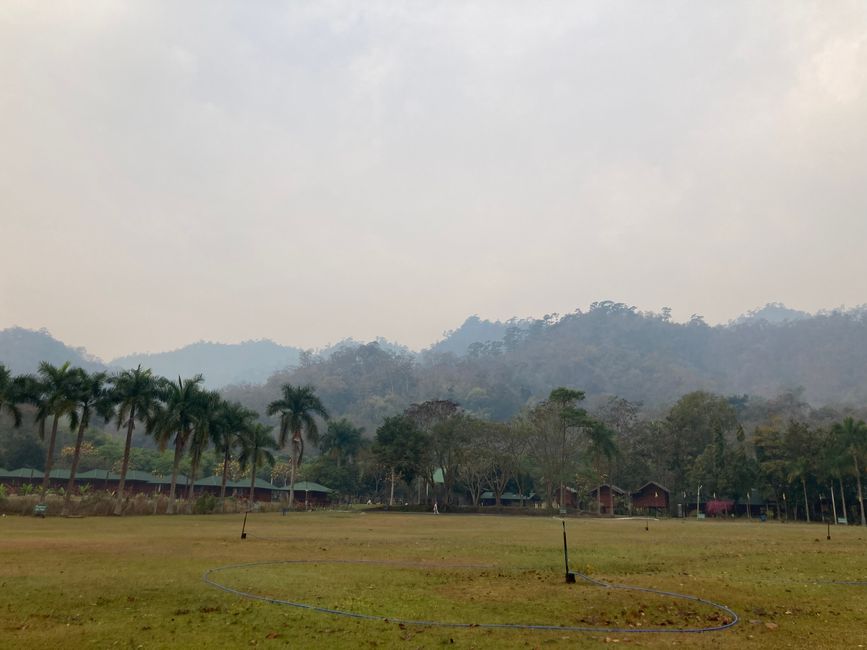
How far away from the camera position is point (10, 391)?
6209cm

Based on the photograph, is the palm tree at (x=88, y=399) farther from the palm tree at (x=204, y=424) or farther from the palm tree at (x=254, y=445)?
the palm tree at (x=254, y=445)

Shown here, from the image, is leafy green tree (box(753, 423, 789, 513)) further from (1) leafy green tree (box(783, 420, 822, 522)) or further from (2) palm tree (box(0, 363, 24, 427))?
(2) palm tree (box(0, 363, 24, 427))

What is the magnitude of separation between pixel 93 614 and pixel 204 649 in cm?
429

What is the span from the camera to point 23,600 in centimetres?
1480

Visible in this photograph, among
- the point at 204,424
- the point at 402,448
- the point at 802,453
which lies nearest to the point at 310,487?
the point at 402,448

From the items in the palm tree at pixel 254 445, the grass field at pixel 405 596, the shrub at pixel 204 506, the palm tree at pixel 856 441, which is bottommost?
the shrub at pixel 204 506

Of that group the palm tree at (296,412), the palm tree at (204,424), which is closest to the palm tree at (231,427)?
the palm tree at (204,424)

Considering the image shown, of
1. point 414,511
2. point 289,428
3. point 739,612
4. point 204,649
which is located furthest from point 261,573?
point 414,511

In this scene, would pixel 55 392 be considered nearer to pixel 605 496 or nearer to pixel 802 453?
pixel 605 496

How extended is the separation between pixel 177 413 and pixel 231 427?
10.7 metres

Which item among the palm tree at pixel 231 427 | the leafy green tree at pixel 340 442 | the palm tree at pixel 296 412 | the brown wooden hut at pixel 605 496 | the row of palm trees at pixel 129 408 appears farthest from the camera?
the leafy green tree at pixel 340 442

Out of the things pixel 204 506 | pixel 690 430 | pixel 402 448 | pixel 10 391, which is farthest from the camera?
pixel 690 430

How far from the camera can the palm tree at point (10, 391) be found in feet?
201

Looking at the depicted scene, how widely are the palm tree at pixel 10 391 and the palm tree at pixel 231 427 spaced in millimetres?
21893
